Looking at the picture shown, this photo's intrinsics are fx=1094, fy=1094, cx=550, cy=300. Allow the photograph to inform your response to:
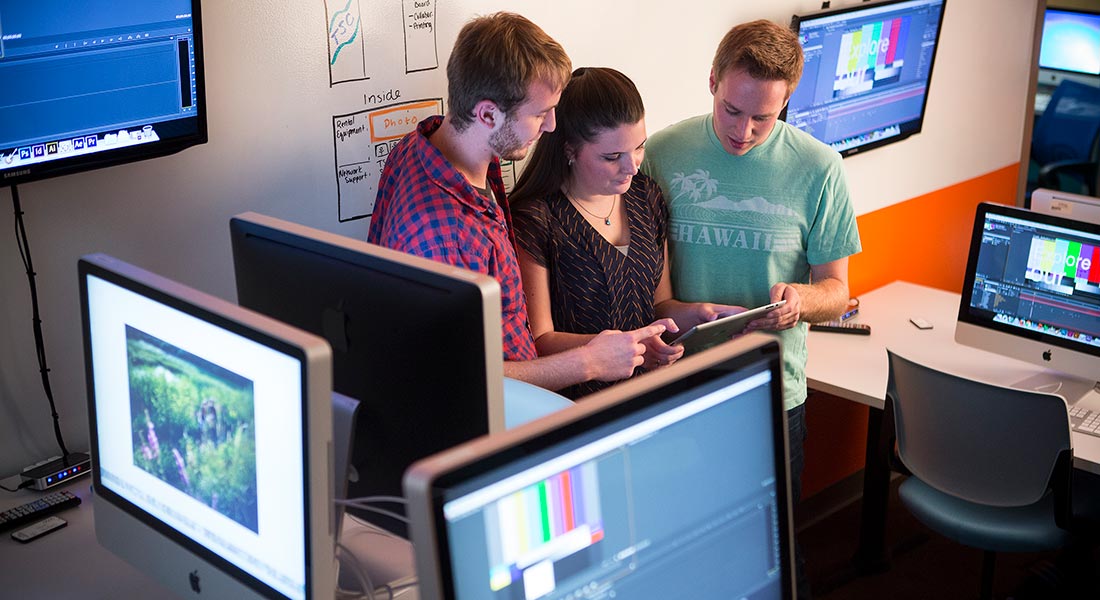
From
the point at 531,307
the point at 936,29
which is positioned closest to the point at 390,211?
the point at 531,307

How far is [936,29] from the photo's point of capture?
402 cm

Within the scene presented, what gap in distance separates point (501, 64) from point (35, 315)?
1028mm

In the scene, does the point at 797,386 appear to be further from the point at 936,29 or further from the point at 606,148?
the point at 936,29

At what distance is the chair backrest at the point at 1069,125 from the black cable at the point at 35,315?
220 inches

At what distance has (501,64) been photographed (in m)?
2.08

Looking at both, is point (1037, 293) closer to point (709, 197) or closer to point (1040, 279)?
point (1040, 279)

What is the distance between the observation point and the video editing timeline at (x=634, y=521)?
1061 millimetres

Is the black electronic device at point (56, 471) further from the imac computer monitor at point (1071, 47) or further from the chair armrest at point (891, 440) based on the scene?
the imac computer monitor at point (1071, 47)

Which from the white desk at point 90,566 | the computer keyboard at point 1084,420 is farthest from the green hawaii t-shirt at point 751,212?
the white desk at point 90,566

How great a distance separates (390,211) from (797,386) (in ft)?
3.91

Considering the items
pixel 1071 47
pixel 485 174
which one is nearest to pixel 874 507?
pixel 485 174

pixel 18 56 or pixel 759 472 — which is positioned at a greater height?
pixel 18 56

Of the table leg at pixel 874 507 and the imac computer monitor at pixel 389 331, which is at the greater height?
the imac computer monitor at pixel 389 331

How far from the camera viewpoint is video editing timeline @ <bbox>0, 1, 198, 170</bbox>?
1.85m
